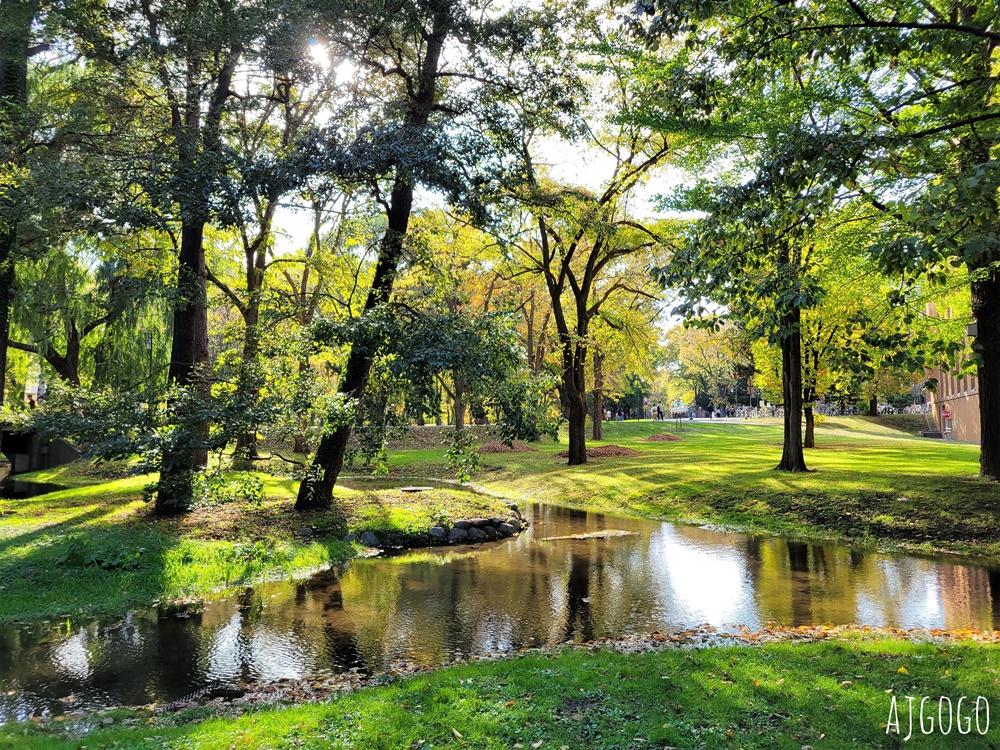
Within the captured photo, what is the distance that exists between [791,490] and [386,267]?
1161cm

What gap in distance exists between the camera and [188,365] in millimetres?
13227

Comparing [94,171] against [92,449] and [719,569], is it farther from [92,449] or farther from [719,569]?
[719,569]

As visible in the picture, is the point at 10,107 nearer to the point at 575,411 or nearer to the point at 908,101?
the point at 908,101

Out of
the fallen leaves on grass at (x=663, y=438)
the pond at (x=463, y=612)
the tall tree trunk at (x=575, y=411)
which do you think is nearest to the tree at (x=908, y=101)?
the pond at (x=463, y=612)

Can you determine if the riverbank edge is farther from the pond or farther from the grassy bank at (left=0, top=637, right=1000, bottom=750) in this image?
the grassy bank at (left=0, top=637, right=1000, bottom=750)

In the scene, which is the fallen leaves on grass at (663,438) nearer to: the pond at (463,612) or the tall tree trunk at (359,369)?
the pond at (463,612)

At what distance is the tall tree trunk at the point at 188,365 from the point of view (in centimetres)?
1009

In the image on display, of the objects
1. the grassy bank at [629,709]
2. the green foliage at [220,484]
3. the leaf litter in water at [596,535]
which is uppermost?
the green foliage at [220,484]

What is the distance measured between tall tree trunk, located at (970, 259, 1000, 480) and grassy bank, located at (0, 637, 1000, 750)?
9681 mm

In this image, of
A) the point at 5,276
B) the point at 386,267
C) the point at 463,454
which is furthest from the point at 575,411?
the point at 5,276

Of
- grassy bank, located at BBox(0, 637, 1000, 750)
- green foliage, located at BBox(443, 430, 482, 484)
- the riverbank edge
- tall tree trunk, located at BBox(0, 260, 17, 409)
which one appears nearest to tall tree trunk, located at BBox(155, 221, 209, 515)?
tall tree trunk, located at BBox(0, 260, 17, 409)

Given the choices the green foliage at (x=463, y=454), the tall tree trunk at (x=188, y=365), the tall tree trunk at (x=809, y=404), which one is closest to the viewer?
the tall tree trunk at (x=188, y=365)

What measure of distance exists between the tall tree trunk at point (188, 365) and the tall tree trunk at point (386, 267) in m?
2.31

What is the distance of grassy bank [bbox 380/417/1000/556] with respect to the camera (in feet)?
39.8
